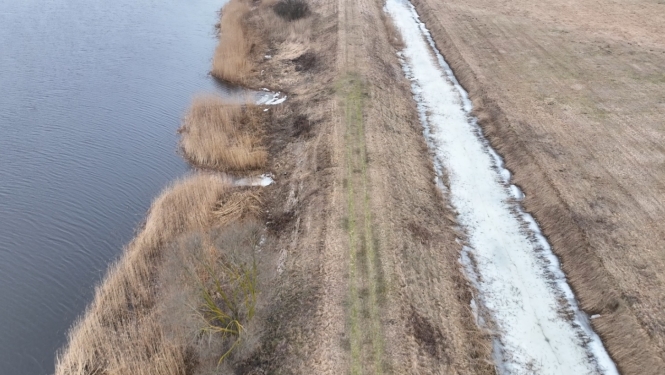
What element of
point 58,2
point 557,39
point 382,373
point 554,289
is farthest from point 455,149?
point 58,2

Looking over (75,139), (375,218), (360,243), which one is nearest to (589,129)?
(375,218)

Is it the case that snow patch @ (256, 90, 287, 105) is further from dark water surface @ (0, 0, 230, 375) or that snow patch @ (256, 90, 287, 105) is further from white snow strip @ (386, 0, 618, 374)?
white snow strip @ (386, 0, 618, 374)

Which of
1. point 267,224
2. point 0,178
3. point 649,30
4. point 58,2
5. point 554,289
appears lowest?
point 554,289

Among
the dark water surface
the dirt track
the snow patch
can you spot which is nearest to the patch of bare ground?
the dirt track

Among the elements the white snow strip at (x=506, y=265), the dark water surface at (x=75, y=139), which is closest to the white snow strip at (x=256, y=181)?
the dark water surface at (x=75, y=139)

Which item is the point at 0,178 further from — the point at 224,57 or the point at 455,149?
the point at 455,149

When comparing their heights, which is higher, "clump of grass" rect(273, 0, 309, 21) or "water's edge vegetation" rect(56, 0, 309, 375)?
"clump of grass" rect(273, 0, 309, 21)
